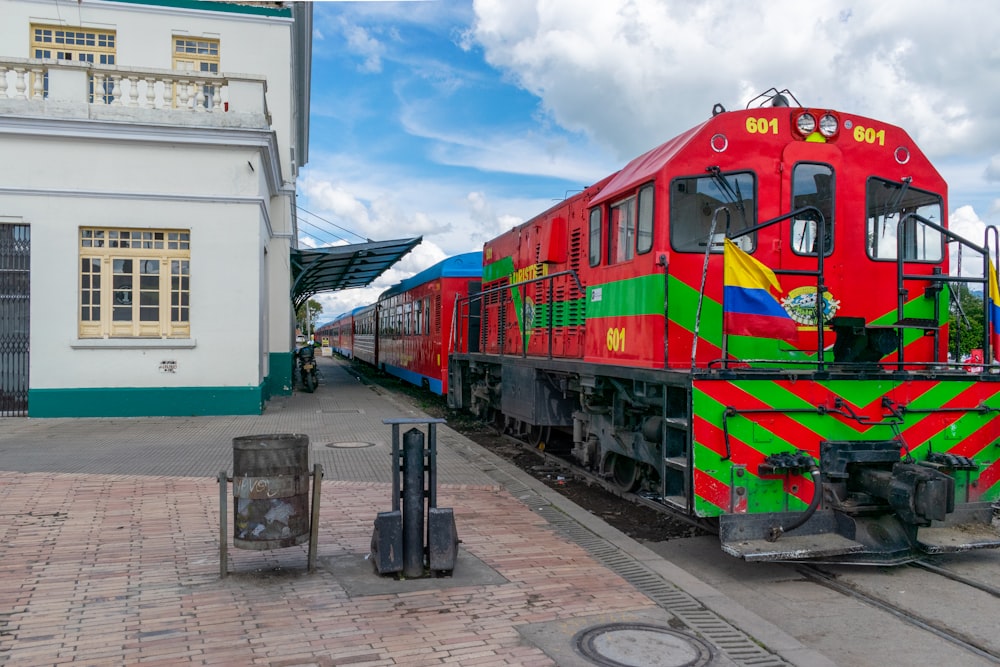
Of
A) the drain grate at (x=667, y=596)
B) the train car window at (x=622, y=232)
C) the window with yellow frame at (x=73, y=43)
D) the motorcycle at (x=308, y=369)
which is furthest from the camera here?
the motorcycle at (x=308, y=369)

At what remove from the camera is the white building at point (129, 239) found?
1420 cm

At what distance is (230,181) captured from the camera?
590 inches

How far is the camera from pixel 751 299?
19.7 ft

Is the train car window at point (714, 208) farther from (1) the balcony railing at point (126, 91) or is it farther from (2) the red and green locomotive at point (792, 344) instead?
(1) the balcony railing at point (126, 91)

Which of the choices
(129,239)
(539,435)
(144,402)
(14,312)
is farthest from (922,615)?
(14,312)

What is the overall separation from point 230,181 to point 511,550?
1126cm

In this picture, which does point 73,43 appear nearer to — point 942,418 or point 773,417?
point 773,417

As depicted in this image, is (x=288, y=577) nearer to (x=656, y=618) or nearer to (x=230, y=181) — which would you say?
(x=656, y=618)

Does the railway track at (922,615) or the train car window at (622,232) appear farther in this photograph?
the train car window at (622,232)

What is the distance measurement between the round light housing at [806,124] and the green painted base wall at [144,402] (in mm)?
11500

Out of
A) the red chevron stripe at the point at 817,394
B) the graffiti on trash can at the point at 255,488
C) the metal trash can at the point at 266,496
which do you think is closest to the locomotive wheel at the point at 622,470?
the red chevron stripe at the point at 817,394

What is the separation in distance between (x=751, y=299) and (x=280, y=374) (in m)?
17.0

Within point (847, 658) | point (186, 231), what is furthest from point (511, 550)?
point (186, 231)

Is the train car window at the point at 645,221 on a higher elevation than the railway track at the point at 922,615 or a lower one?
higher
